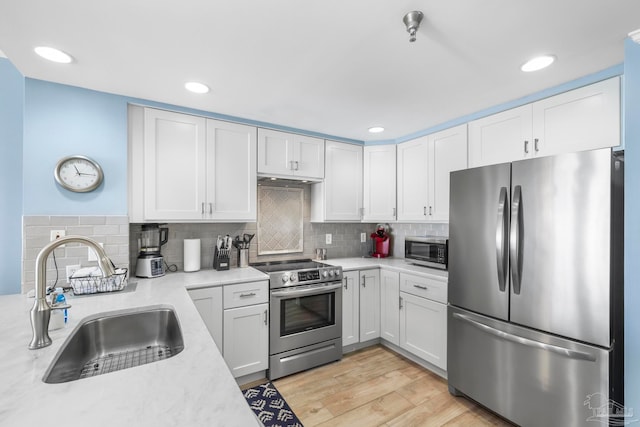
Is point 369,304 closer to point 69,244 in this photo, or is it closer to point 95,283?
point 95,283

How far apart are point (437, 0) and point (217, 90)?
1555 millimetres

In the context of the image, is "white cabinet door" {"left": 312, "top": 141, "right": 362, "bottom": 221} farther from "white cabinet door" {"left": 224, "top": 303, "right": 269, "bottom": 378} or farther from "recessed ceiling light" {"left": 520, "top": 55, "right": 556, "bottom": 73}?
"recessed ceiling light" {"left": 520, "top": 55, "right": 556, "bottom": 73}

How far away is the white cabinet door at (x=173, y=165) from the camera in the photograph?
233 centimetres

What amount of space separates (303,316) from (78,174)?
2.09 m

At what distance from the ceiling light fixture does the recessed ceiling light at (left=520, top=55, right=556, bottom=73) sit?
2.90 ft

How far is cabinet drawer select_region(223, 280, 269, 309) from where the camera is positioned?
7.62 ft

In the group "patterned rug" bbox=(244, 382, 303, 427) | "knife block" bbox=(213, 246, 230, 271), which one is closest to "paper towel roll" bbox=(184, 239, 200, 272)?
"knife block" bbox=(213, 246, 230, 271)

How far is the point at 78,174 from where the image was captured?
2072mm

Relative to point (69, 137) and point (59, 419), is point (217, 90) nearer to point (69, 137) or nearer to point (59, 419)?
point (69, 137)

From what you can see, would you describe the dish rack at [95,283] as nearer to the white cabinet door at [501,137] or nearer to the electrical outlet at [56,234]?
the electrical outlet at [56,234]

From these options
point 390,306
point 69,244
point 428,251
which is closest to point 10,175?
point 69,244

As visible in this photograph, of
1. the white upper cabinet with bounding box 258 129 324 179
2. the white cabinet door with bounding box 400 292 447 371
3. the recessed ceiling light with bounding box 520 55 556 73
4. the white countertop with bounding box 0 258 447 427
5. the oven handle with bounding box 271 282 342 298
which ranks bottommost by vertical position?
the white cabinet door with bounding box 400 292 447 371

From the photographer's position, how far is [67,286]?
2023 millimetres

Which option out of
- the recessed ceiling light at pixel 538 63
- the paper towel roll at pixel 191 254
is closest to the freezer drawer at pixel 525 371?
the recessed ceiling light at pixel 538 63
